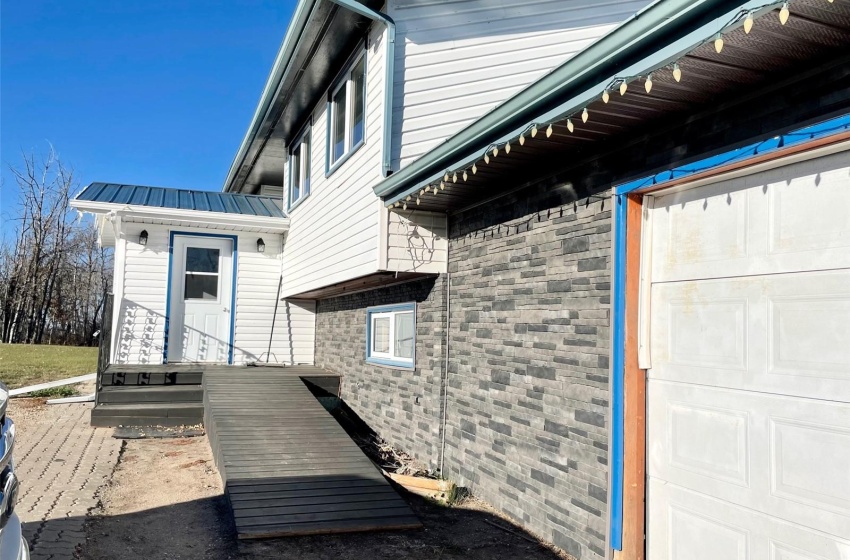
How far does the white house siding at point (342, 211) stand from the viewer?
22.8ft

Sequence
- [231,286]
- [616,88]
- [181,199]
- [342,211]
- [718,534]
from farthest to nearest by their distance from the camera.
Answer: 1. [181,199]
2. [231,286]
3. [342,211]
4. [718,534]
5. [616,88]

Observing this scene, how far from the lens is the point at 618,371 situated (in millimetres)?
4262

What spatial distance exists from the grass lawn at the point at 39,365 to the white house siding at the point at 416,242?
10.00 metres

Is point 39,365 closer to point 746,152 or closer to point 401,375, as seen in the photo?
point 401,375

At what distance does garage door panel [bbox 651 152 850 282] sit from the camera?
10.4 ft

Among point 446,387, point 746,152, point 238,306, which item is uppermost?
point 746,152

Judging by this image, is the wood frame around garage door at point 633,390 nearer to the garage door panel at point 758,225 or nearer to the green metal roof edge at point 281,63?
the garage door panel at point 758,225

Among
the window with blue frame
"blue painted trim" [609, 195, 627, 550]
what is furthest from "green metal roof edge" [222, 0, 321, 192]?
"blue painted trim" [609, 195, 627, 550]

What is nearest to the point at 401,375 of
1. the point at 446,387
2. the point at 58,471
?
the point at 446,387

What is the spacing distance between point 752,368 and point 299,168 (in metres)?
9.13

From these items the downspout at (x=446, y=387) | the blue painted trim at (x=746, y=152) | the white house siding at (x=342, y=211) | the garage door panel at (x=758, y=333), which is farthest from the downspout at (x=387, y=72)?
the garage door panel at (x=758, y=333)

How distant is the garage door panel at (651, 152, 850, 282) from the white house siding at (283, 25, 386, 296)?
3.23 m

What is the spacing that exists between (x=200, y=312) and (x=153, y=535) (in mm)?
6837

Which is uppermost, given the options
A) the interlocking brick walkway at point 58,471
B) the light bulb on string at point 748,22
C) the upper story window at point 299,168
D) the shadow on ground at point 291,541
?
the upper story window at point 299,168
